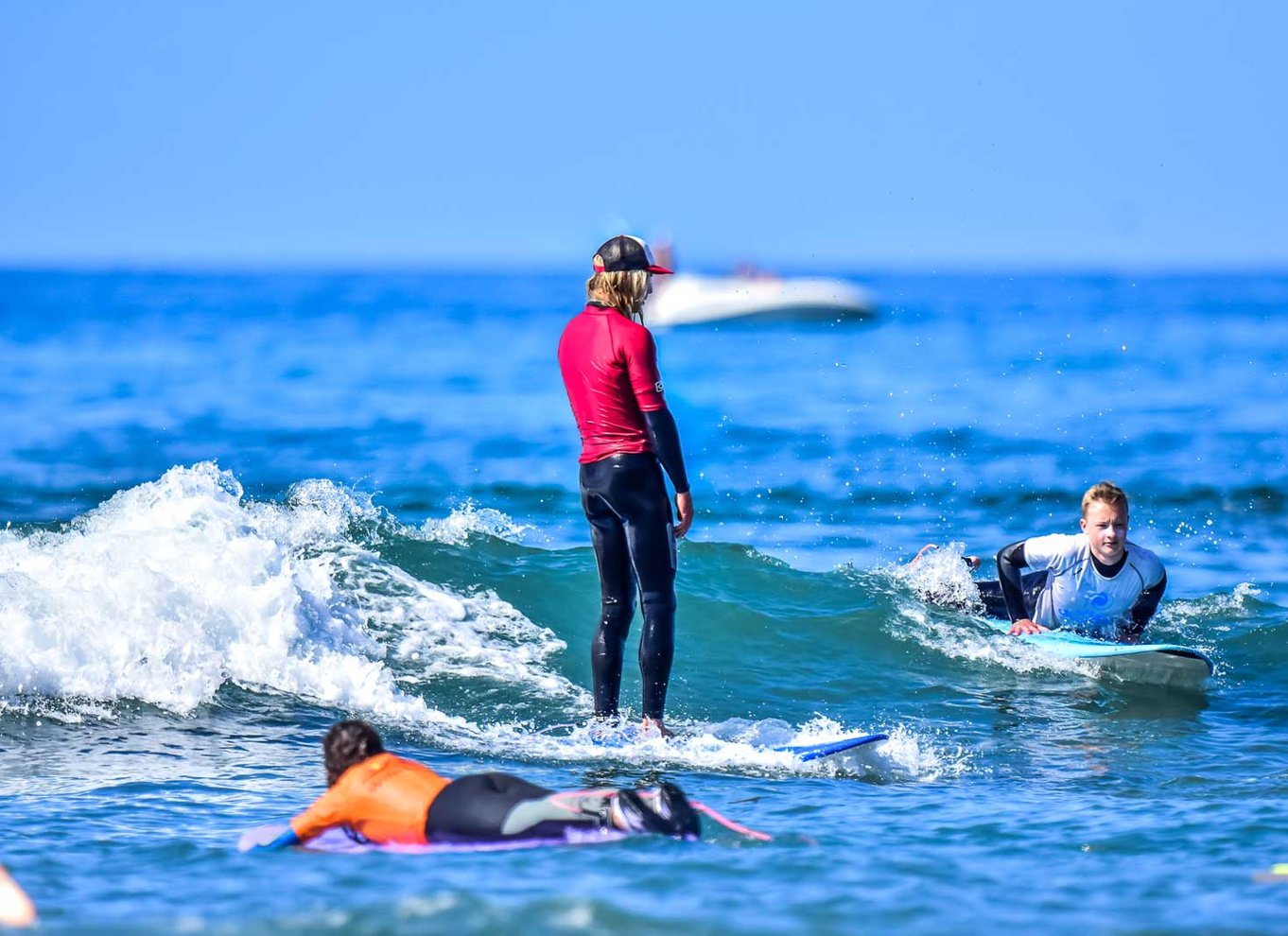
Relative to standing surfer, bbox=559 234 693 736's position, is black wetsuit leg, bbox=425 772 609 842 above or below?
below

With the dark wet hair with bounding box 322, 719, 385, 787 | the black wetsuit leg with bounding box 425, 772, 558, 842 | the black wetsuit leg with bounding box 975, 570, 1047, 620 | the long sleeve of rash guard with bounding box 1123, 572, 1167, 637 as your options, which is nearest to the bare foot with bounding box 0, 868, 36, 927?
the dark wet hair with bounding box 322, 719, 385, 787

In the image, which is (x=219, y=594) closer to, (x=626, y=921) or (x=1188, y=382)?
(x=626, y=921)

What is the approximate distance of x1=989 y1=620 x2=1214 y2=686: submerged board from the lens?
9008 mm

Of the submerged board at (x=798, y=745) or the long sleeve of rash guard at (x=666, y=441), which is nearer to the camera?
the long sleeve of rash guard at (x=666, y=441)

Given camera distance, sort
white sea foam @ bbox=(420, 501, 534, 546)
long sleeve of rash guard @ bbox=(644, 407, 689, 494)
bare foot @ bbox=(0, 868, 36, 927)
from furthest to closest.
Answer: white sea foam @ bbox=(420, 501, 534, 546) < long sleeve of rash guard @ bbox=(644, 407, 689, 494) < bare foot @ bbox=(0, 868, 36, 927)

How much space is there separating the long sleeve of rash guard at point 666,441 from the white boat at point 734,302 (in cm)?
5040

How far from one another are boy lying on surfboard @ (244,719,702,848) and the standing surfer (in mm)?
1617

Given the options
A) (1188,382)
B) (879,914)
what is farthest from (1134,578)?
(1188,382)

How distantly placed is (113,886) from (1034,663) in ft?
20.1

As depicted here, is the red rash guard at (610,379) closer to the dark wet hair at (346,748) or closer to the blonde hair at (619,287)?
the blonde hair at (619,287)

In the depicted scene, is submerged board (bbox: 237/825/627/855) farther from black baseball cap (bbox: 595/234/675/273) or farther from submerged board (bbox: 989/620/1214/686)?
submerged board (bbox: 989/620/1214/686)

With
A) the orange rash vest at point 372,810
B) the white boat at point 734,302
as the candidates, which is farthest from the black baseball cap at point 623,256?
the white boat at point 734,302

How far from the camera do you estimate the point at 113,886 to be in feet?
17.7

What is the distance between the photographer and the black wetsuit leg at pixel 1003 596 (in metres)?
9.58
